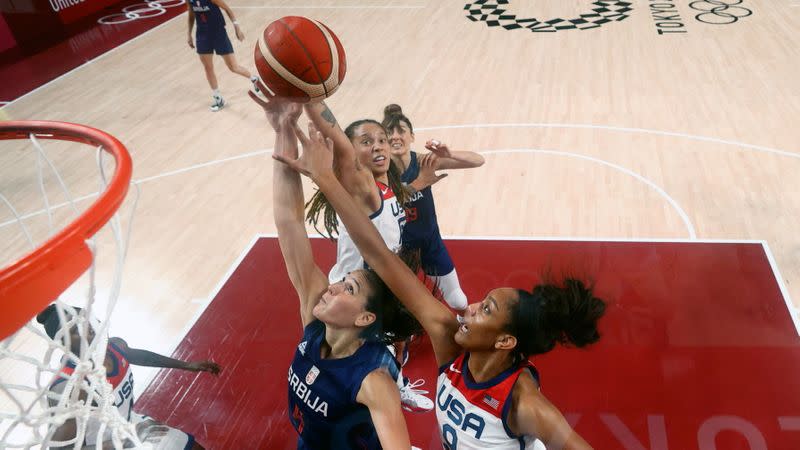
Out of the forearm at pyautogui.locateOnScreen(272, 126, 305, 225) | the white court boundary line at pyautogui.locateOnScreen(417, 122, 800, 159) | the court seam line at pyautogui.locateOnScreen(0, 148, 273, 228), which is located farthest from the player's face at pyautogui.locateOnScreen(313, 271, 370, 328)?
the white court boundary line at pyautogui.locateOnScreen(417, 122, 800, 159)

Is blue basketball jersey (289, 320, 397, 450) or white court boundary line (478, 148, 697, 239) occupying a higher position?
blue basketball jersey (289, 320, 397, 450)

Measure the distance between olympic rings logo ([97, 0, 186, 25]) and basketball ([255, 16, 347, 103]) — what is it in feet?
29.3

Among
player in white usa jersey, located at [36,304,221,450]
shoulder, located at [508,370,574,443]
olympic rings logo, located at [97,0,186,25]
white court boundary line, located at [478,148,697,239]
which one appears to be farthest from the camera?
olympic rings logo, located at [97,0,186,25]

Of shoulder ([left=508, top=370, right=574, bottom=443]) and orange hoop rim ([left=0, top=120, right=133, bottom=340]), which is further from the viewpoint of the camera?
shoulder ([left=508, top=370, right=574, bottom=443])

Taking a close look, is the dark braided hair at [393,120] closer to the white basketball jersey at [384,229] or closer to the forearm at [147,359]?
the white basketball jersey at [384,229]

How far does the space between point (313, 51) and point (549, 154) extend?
350 cm

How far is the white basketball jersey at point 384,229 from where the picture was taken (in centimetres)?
272

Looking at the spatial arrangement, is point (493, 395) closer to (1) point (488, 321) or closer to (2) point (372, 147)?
(1) point (488, 321)

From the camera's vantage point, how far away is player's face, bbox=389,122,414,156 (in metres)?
3.03

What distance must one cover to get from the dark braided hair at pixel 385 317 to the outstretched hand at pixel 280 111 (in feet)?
1.64

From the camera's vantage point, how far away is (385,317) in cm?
198

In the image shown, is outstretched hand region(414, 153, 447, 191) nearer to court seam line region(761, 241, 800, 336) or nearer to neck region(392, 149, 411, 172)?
neck region(392, 149, 411, 172)

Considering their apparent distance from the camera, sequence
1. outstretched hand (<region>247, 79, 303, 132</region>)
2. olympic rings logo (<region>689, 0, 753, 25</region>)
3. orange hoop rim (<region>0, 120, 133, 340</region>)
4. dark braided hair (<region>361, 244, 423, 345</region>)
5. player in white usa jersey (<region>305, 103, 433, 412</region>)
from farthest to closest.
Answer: olympic rings logo (<region>689, 0, 753, 25</region>), player in white usa jersey (<region>305, 103, 433, 412</region>), dark braided hair (<region>361, 244, 423, 345</region>), outstretched hand (<region>247, 79, 303, 132</region>), orange hoop rim (<region>0, 120, 133, 340</region>)

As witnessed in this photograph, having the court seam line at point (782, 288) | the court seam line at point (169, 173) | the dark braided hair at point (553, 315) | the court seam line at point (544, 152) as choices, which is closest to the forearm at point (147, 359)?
the dark braided hair at point (553, 315)
